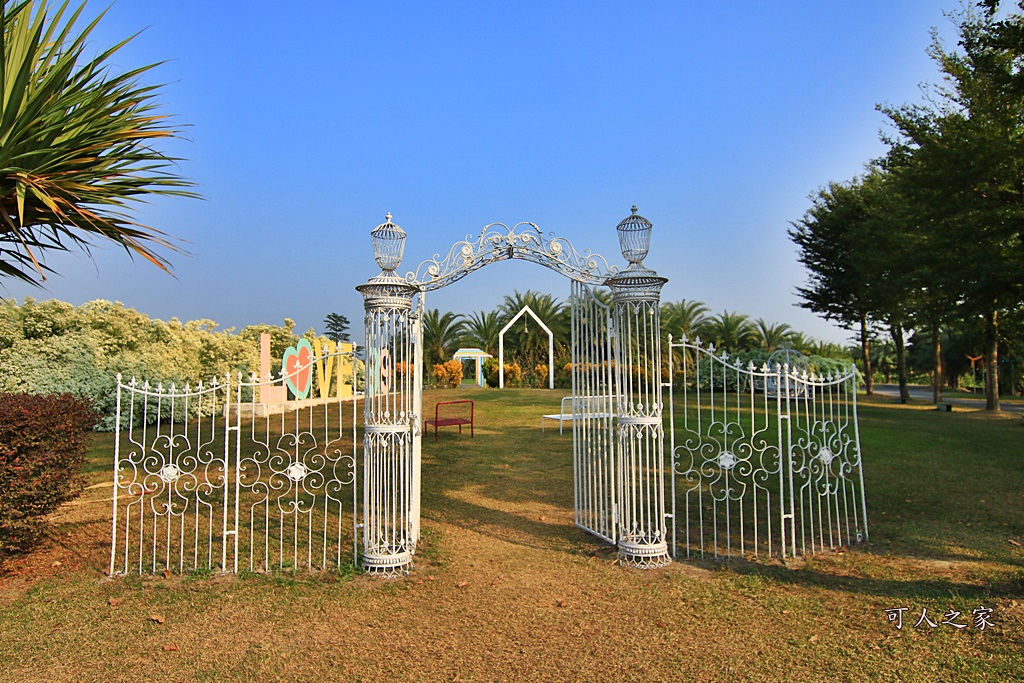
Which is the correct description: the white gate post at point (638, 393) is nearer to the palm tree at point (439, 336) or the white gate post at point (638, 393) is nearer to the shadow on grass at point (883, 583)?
the shadow on grass at point (883, 583)

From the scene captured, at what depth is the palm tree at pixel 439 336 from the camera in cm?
3325

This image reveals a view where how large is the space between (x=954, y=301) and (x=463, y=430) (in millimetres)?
14809

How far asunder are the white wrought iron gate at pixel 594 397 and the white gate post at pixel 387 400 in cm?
187

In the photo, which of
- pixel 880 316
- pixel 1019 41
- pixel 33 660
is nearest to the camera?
pixel 33 660

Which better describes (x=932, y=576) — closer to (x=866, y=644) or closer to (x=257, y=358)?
(x=866, y=644)

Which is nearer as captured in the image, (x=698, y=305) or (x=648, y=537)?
(x=648, y=537)

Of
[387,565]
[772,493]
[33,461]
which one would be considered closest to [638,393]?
[387,565]

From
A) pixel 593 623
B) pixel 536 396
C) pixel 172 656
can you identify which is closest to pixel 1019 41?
pixel 593 623

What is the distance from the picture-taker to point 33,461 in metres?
5.88

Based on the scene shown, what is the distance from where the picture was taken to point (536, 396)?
20.8 metres

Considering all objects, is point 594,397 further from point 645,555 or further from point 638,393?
point 645,555

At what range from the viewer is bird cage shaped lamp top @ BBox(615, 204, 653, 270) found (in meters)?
6.70

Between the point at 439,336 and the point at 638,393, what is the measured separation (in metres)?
27.3

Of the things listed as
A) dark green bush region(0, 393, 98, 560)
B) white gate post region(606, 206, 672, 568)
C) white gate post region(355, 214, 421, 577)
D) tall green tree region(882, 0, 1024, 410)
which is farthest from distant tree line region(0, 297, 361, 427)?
tall green tree region(882, 0, 1024, 410)
